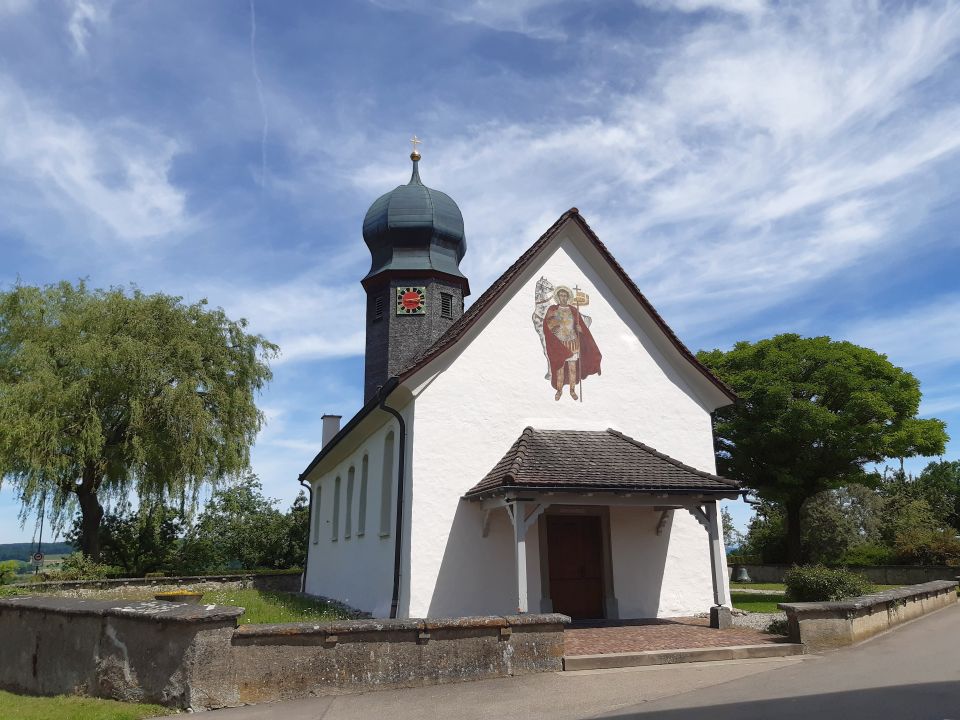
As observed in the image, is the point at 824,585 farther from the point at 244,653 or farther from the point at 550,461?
the point at 244,653

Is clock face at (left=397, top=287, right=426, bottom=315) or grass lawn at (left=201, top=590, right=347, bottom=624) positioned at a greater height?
clock face at (left=397, top=287, right=426, bottom=315)

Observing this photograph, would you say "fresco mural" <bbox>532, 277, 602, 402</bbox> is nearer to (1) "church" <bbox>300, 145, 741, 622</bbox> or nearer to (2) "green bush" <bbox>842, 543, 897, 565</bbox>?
(1) "church" <bbox>300, 145, 741, 622</bbox>

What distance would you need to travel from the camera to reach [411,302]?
22.8 metres

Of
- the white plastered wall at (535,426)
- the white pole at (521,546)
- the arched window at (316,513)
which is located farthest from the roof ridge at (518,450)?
the arched window at (316,513)

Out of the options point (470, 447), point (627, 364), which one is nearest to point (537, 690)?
point (470, 447)

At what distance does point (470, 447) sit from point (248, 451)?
1806 centimetres

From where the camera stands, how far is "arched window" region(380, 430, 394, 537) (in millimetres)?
15828

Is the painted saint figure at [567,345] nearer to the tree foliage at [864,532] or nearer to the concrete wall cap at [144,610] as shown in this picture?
the concrete wall cap at [144,610]

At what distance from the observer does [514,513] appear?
12.1 meters

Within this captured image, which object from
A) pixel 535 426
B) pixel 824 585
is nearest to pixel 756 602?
pixel 824 585

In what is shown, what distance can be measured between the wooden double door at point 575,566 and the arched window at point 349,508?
22.9 feet

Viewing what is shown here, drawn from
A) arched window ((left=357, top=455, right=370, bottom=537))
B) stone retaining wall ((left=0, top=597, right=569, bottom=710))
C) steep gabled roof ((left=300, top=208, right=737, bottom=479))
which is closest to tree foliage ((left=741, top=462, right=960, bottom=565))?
steep gabled roof ((left=300, top=208, right=737, bottom=479))

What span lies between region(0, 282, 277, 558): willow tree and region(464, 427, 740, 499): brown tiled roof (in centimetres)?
1744

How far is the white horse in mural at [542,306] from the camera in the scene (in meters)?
15.3
